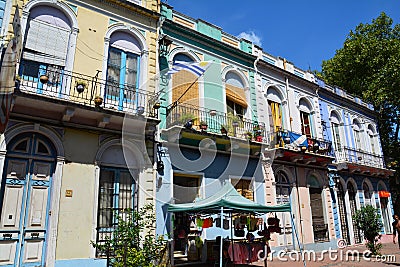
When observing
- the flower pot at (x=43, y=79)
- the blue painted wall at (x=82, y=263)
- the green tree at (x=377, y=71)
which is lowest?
the blue painted wall at (x=82, y=263)

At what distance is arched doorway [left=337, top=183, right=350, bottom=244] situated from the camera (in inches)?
633

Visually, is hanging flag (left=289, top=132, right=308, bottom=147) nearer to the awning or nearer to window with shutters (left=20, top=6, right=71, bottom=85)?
the awning

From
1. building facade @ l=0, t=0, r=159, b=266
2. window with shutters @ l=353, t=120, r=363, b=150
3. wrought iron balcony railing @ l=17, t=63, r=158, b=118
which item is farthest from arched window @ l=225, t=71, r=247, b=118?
window with shutters @ l=353, t=120, r=363, b=150

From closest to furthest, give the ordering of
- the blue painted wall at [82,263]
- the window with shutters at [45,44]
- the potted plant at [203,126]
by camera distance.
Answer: the blue painted wall at [82,263] → the window with shutters at [45,44] → the potted plant at [203,126]

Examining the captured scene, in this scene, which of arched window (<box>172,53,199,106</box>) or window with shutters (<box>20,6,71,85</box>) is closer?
window with shutters (<box>20,6,71,85</box>)

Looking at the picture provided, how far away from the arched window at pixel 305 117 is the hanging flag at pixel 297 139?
1.49 meters

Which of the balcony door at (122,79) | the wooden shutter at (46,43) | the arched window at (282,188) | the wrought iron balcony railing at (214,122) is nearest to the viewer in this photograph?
the wooden shutter at (46,43)

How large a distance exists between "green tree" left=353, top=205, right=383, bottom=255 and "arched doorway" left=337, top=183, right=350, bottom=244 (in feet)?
8.14

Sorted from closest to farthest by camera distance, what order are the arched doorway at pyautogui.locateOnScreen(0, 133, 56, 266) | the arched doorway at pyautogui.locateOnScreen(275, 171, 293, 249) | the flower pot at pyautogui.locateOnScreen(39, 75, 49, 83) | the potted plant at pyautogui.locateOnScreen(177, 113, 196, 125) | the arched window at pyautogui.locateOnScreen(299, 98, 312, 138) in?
Result: 1. the arched doorway at pyautogui.locateOnScreen(0, 133, 56, 266)
2. the flower pot at pyautogui.locateOnScreen(39, 75, 49, 83)
3. the potted plant at pyautogui.locateOnScreen(177, 113, 196, 125)
4. the arched doorway at pyautogui.locateOnScreen(275, 171, 293, 249)
5. the arched window at pyautogui.locateOnScreen(299, 98, 312, 138)

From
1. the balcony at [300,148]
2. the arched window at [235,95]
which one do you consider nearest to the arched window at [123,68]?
the arched window at [235,95]

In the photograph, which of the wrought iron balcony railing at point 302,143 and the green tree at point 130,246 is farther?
the wrought iron balcony railing at point 302,143

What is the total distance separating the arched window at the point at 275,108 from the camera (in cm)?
1443

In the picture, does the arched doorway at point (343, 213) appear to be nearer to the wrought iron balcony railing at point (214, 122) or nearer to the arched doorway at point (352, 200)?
the arched doorway at point (352, 200)

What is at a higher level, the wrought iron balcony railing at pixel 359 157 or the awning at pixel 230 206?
the wrought iron balcony railing at pixel 359 157
